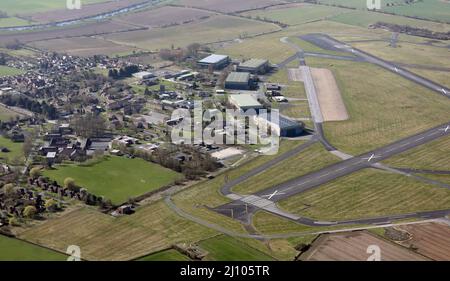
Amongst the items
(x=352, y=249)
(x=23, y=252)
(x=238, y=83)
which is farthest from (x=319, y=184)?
(x=238, y=83)

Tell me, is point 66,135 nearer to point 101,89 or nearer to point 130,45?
point 101,89

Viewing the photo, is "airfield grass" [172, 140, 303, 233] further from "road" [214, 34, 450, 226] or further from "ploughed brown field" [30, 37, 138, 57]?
"ploughed brown field" [30, 37, 138, 57]

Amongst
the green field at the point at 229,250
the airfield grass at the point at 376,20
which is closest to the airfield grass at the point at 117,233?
the green field at the point at 229,250

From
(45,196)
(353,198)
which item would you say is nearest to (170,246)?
(45,196)

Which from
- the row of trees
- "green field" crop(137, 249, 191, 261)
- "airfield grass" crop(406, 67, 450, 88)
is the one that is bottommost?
"green field" crop(137, 249, 191, 261)

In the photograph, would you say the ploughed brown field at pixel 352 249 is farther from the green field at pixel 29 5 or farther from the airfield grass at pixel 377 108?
the green field at pixel 29 5

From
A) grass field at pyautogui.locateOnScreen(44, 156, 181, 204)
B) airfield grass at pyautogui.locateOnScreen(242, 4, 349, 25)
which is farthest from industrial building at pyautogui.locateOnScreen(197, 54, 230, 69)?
grass field at pyautogui.locateOnScreen(44, 156, 181, 204)

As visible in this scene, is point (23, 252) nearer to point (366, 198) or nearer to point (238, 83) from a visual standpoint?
point (366, 198)
